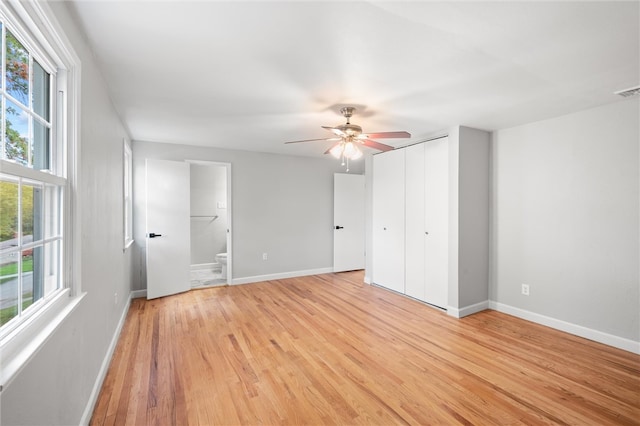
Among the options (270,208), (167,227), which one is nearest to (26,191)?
(167,227)

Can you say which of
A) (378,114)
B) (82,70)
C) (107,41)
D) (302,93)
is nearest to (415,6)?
(302,93)

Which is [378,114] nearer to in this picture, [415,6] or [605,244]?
[415,6]

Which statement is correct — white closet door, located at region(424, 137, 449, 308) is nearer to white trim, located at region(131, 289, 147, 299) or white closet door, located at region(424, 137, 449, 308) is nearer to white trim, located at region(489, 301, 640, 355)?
white trim, located at region(489, 301, 640, 355)

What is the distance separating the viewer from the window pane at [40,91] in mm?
1310

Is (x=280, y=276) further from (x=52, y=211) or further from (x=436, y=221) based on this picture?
Result: (x=52, y=211)

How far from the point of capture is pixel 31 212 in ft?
4.03

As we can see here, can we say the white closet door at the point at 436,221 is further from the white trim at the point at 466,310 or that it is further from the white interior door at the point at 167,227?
the white interior door at the point at 167,227

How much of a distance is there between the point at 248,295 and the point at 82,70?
3.33 metres

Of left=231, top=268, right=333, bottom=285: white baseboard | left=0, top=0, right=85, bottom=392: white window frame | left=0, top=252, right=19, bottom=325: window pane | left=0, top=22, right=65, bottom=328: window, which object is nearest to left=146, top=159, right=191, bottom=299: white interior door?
left=231, top=268, right=333, bottom=285: white baseboard

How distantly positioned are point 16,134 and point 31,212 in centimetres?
33

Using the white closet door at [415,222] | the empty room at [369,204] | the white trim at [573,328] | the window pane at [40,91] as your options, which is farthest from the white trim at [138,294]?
the white trim at [573,328]

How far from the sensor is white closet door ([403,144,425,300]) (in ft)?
12.9

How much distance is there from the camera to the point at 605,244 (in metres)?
2.76

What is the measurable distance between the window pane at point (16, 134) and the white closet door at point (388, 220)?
3927mm
